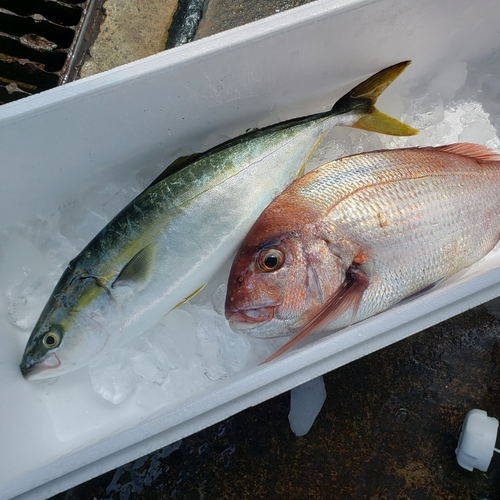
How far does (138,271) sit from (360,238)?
2.39 ft

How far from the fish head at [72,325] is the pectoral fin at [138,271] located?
2.6 inches

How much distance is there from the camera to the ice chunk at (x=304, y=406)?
2037 mm

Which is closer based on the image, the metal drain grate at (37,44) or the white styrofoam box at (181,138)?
the white styrofoam box at (181,138)

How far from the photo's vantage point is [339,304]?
57.5 inches

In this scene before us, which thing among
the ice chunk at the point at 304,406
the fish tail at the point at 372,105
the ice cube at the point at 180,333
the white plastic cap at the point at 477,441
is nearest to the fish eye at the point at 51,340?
the ice cube at the point at 180,333

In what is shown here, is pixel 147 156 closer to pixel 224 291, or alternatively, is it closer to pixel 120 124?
pixel 120 124

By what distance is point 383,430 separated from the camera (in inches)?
80.4

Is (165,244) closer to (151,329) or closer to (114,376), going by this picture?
(151,329)

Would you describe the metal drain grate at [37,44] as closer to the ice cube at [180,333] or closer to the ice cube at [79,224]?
the ice cube at [79,224]

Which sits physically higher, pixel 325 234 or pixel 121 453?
pixel 325 234

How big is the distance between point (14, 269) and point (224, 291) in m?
0.81

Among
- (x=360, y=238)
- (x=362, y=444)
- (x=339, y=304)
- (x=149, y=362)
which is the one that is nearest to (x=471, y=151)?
(x=360, y=238)

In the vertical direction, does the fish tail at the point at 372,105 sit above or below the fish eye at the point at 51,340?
above

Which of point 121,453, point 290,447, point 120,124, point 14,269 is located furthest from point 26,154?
point 290,447
